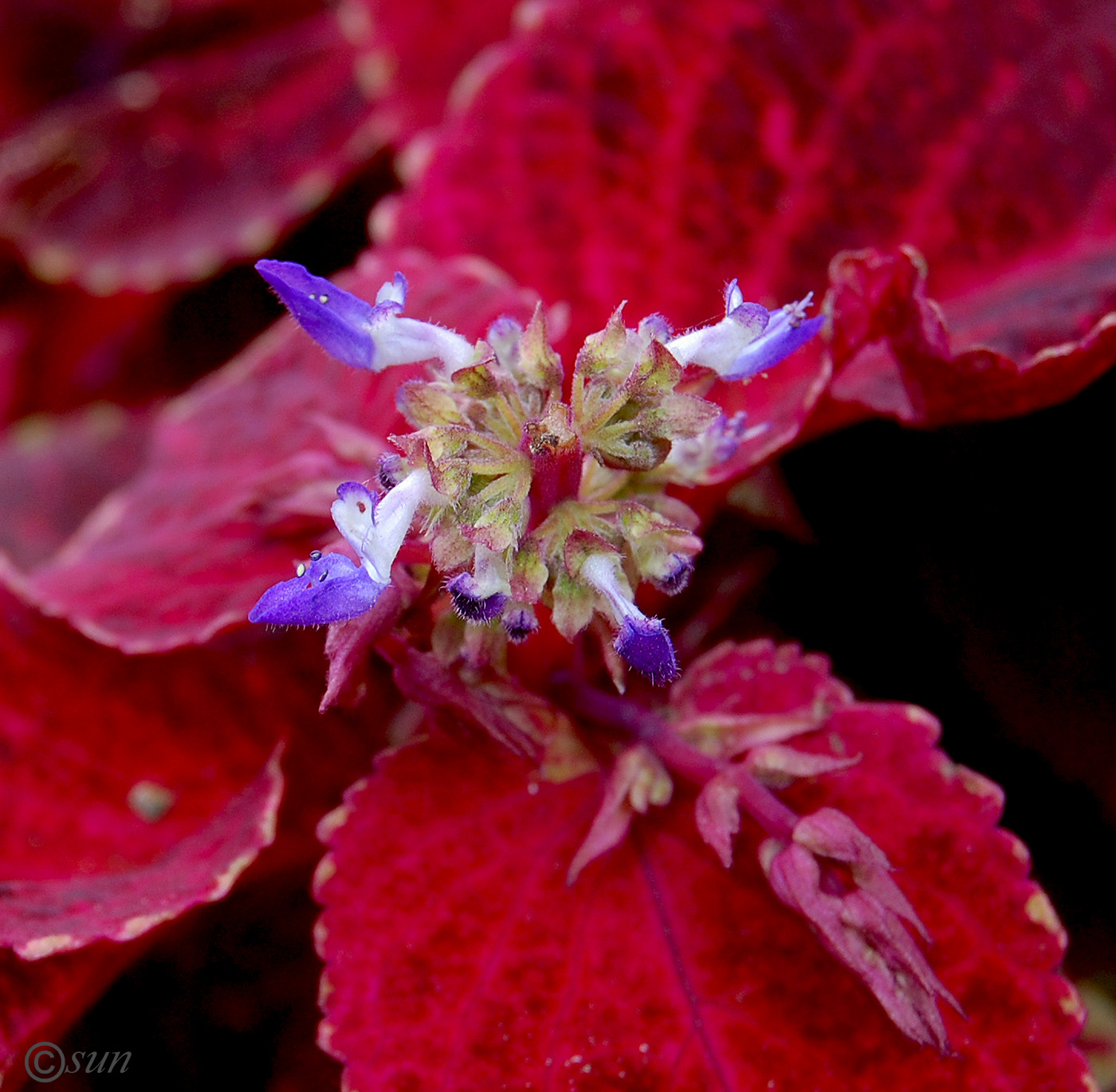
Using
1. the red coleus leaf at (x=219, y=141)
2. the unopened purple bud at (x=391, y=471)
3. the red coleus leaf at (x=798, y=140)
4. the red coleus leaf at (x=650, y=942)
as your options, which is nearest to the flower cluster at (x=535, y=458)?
the unopened purple bud at (x=391, y=471)

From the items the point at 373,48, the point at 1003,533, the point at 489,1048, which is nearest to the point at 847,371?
the point at 1003,533

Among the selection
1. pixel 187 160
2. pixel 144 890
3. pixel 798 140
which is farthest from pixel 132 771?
pixel 187 160

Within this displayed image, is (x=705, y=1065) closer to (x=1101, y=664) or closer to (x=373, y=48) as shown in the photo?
(x=1101, y=664)

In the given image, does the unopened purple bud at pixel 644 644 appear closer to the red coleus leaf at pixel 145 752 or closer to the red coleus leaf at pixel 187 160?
the red coleus leaf at pixel 145 752

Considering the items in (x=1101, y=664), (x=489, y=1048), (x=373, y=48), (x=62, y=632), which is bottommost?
(x=1101, y=664)

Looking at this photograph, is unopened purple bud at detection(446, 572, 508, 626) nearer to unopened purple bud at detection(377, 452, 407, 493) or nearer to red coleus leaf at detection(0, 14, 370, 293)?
unopened purple bud at detection(377, 452, 407, 493)

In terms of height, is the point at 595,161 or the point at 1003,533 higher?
the point at 595,161

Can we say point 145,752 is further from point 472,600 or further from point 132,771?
point 472,600

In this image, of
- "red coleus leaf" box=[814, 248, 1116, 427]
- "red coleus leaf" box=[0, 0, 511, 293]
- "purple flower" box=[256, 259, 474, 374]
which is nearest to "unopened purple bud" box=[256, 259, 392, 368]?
"purple flower" box=[256, 259, 474, 374]
